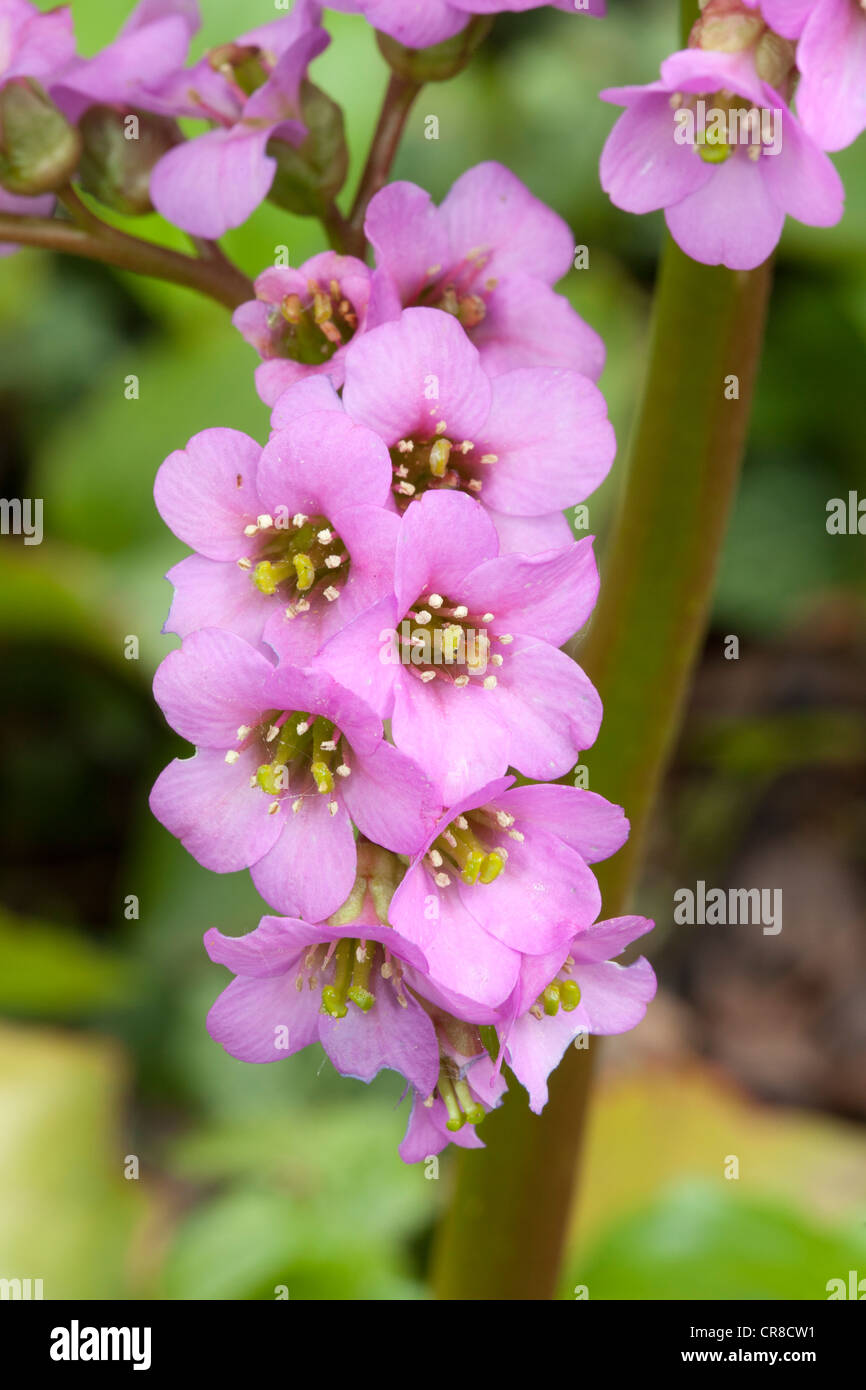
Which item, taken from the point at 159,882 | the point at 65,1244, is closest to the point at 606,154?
the point at 65,1244

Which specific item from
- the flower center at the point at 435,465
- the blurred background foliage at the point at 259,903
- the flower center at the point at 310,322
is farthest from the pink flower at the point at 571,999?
the blurred background foliage at the point at 259,903

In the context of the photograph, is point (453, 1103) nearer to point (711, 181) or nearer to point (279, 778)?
point (279, 778)

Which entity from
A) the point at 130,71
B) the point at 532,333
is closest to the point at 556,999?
the point at 532,333

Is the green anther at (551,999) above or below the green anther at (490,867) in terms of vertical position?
below

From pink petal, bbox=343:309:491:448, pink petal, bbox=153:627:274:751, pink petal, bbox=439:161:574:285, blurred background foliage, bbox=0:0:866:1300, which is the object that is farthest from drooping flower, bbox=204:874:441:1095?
blurred background foliage, bbox=0:0:866:1300

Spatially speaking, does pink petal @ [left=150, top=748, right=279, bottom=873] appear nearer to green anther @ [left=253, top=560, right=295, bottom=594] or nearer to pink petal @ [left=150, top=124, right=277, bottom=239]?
green anther @ [left=253, top=560, right=295, bottom=594]

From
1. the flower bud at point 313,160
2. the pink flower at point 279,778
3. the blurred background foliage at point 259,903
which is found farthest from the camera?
the blurred background foliage at point 259,903

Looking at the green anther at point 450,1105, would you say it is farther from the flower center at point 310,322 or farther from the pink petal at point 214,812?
the flower center at point 310,322

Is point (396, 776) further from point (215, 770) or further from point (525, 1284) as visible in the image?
point (525, 1284)
